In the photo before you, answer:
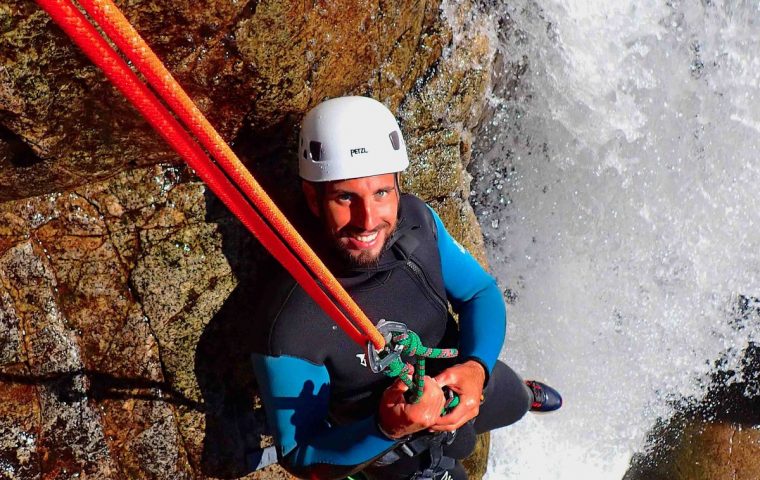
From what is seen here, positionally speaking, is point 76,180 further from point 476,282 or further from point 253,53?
point 476,282

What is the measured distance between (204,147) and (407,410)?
3.98ft

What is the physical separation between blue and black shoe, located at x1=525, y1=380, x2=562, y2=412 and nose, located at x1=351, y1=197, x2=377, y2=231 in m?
2.04

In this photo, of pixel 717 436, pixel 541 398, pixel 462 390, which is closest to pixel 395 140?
pixel 462 390

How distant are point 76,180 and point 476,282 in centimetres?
194

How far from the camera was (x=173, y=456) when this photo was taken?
121 inches

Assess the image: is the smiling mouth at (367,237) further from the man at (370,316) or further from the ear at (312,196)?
the ear at (312,196)

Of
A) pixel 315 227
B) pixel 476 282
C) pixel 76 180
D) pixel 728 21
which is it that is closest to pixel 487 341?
pixel 476 282

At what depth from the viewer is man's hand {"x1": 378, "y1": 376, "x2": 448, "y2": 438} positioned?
2336 millimetres

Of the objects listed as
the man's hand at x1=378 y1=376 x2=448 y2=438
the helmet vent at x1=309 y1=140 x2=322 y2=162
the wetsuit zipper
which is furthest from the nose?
the man's hand at x1=378 y1=376 x2=448 y2=438

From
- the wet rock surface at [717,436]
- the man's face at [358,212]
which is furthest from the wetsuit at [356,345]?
the wet rock surface at [717,436]

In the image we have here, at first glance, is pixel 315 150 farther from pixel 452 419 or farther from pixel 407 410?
pixel 452 419

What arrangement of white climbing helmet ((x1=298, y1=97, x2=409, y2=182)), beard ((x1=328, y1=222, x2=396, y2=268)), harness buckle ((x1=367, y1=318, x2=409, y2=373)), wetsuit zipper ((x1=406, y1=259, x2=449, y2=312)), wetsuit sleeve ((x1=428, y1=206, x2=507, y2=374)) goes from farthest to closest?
wetsuit sleeve ((x1=428, y1=206, x2=507, y2=374)), wetsuit zipper ((x1=406, y1=259, x2=449, y2=312)), beard ((x1=328, y1=222, x2=396, y2=268)), white climbing helmet ((x1=298, y1=97, x2=409, y2=182)), harness buckle ((x1=367, y1=318, x2=409, y2=373))

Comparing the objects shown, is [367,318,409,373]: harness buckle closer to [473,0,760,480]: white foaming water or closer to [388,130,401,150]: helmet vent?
[388,130,401,150]: helmet vent

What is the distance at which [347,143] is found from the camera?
2451 mm
